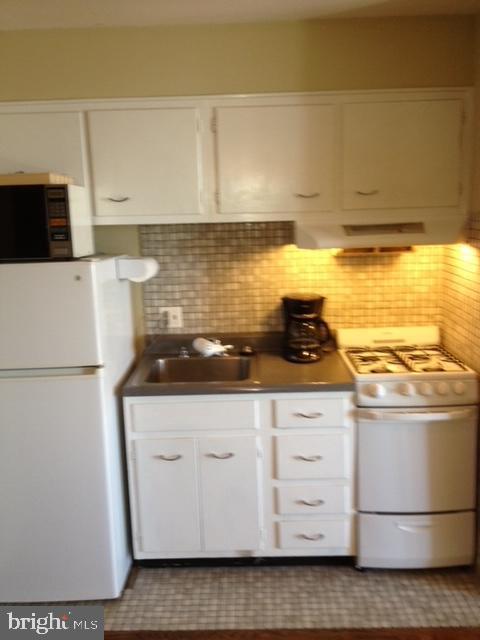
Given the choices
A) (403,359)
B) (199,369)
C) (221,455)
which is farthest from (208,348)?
(403,359)

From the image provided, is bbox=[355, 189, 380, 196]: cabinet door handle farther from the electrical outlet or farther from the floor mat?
the floor mat

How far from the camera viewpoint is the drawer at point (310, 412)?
2240 mm

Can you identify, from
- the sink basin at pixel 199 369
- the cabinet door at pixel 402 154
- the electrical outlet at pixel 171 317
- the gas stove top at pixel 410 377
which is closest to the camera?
the gas stove top at pixel 410 377

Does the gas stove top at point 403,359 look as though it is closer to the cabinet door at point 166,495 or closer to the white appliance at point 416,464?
the white appliance at point 416,464

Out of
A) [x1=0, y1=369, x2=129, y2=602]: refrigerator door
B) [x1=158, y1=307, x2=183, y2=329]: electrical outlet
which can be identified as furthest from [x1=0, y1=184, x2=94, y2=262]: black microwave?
[x1=158, y1=307, x2=183, y2=329]: electrical outlet

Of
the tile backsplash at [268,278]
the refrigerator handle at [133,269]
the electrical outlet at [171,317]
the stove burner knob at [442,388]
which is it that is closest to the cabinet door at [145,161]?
the refrigerator handle at [133,269]

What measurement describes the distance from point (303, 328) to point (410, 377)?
0.59 m

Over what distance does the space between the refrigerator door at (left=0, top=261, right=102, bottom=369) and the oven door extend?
120 cm

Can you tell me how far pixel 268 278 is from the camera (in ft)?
9.07

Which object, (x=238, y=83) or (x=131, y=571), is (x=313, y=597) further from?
(x=238, y=83)

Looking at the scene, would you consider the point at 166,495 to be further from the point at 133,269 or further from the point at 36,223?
the point at 36,223

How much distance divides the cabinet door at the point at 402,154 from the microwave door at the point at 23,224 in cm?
131

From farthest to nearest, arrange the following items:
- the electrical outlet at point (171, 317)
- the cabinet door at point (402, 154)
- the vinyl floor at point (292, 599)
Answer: the electrical outlet at point (171, 317) → the cabinet door at point (402, 154) → the vinyl floor at point (292, 599)

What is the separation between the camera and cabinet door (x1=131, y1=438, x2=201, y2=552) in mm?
2270
